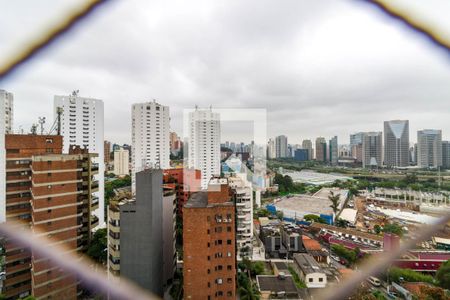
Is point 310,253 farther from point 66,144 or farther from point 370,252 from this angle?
point 66,144

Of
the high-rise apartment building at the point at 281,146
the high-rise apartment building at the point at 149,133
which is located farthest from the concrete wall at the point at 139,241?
the high-rise apartment building at the point at 281,146

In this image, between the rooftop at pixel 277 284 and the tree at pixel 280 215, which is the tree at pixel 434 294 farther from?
the tree at pixel 280 215

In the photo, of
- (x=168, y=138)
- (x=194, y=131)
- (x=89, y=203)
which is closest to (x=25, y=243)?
(x=89, y=203)

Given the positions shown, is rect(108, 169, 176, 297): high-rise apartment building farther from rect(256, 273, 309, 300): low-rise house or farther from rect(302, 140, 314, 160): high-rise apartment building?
rect(302, 140, 314, 160): high-rise apartment building

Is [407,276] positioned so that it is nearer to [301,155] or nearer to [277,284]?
[277,284]

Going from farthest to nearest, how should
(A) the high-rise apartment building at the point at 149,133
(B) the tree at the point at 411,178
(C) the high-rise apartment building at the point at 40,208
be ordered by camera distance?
1. (B) the tree at the point at 411,178
2. (A) the high-rise apartment building at the point at 149,133
3. (C) the high-rise apartment building at the point at 40,208

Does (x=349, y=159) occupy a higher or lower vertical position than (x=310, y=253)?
higher

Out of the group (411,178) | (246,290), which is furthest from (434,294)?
(411,178)

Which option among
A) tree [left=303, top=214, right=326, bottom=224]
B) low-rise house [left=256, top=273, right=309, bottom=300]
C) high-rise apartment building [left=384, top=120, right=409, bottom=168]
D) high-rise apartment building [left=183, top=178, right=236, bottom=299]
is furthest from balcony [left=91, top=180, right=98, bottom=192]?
high-rise apartment building [left=384, top=120, right=409, bottom=168]
